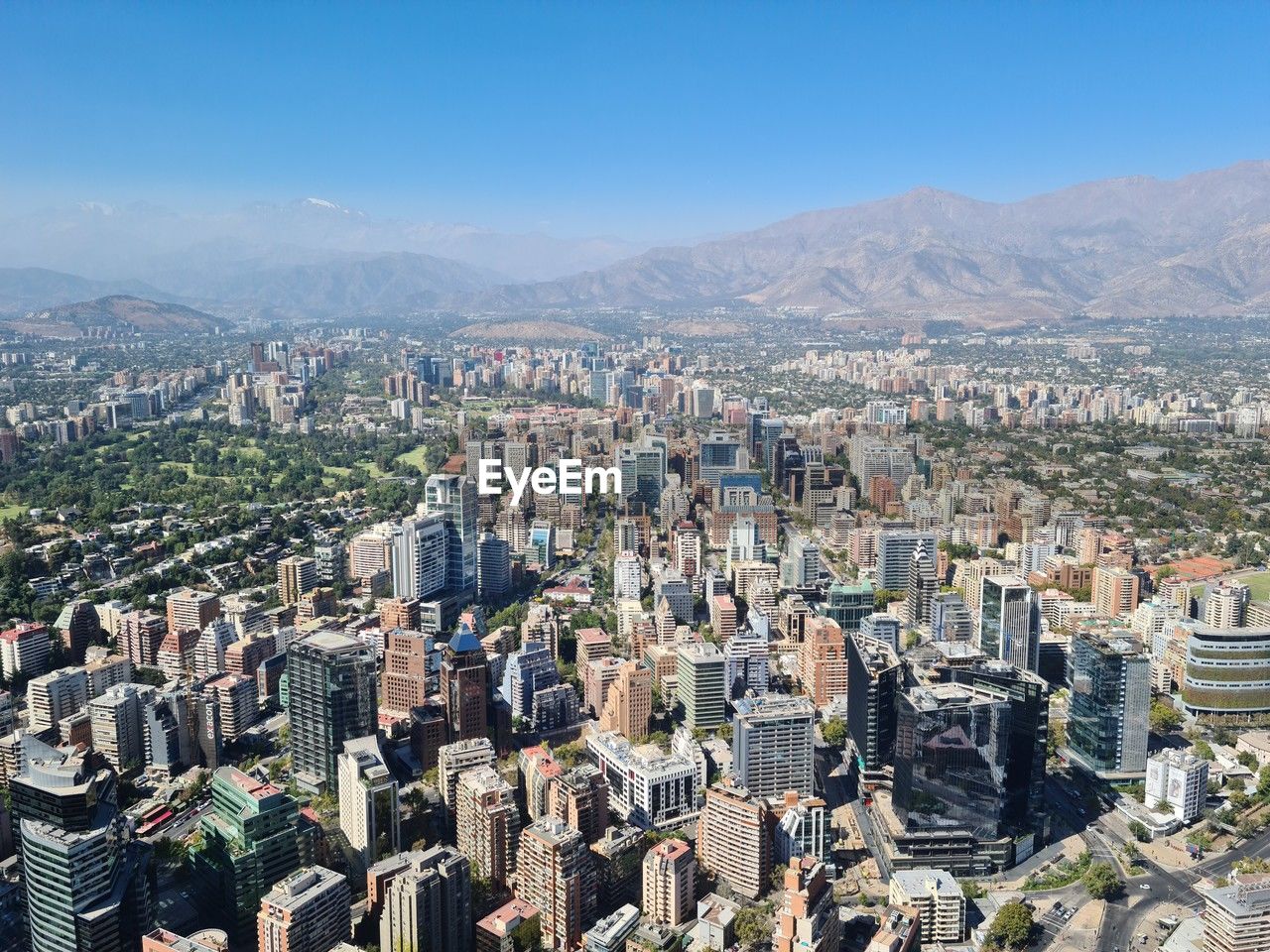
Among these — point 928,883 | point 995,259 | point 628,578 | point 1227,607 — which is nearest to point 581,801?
point 928,883

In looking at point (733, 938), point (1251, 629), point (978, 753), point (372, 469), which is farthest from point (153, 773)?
point (372, 469)

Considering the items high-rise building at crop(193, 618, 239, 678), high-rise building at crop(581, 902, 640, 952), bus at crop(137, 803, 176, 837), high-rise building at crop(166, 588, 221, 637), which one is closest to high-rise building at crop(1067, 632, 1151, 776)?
high-rise building at crop(581, 902, 640, 952)

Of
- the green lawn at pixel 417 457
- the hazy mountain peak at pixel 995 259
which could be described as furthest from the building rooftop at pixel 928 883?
the hazy mountain peak at pixel 995 259

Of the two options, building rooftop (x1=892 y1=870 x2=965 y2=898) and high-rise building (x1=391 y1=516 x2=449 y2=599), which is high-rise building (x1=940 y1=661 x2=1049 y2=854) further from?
high-rise building (x1=391 y1=516 x2=449 y2=599)

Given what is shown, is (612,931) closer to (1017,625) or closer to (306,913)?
(306,913)

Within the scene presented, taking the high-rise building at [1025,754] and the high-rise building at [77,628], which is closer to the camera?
the high-rise building at [1025,754]

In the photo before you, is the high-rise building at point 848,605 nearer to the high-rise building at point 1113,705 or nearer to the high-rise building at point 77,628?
the high-rise building at point 1113,705

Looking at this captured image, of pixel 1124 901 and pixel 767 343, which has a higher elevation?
pixel 767 343

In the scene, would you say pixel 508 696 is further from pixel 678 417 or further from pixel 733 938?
pixel 678 417
